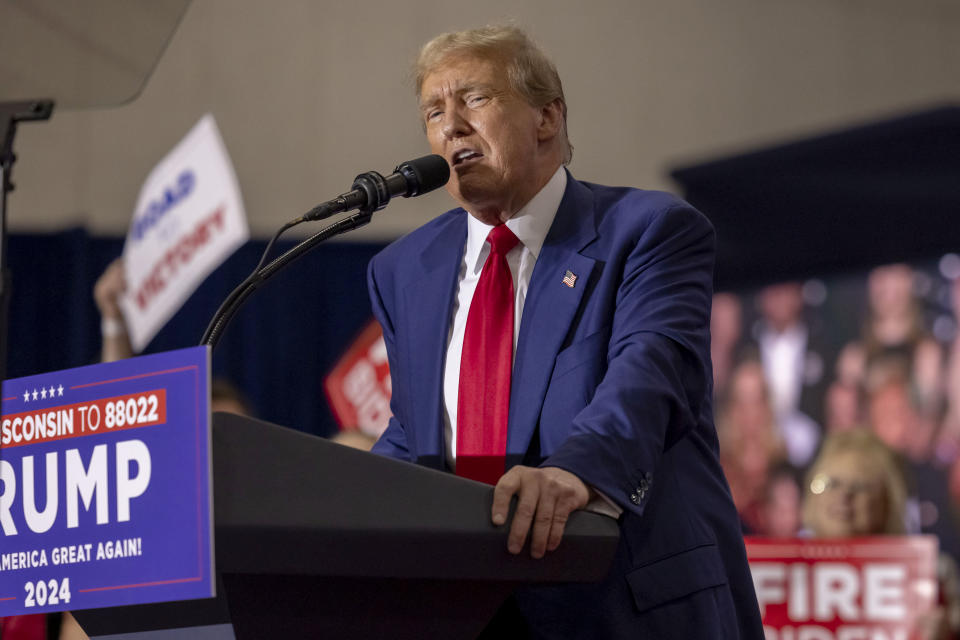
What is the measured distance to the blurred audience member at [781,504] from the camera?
595cm

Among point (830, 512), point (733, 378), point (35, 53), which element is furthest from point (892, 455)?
point (35, 53)

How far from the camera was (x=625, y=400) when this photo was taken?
4.10 ft

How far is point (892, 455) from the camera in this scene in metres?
3.72

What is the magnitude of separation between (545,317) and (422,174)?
0.21 m

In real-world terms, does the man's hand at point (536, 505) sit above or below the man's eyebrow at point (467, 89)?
below

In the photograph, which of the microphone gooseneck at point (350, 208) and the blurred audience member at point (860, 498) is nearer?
the microphone gooseneck at point (350, 208)

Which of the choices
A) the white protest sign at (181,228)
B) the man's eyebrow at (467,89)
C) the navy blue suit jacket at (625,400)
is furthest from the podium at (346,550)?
the white protest sign at (181,228)

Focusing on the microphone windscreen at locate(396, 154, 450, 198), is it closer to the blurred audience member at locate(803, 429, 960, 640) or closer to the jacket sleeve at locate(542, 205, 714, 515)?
the jacket sleeve at locate(542, 205, 714, 515)

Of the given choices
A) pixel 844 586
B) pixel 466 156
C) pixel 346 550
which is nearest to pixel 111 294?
pixel 844 586

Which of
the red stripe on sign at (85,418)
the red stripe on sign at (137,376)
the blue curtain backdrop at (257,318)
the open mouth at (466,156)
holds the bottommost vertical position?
the red stripe on sign at (85,418)

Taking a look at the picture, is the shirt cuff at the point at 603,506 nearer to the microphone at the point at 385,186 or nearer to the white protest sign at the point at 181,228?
the microphone at the point at 385,186

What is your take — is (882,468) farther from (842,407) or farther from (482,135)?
(482,135)

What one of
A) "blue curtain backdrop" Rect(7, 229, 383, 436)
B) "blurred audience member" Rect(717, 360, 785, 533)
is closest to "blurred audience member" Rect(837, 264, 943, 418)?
"blurred audience member" Rect(717, 360, 785, 533)

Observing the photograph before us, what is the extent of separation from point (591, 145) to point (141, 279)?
338 cm
